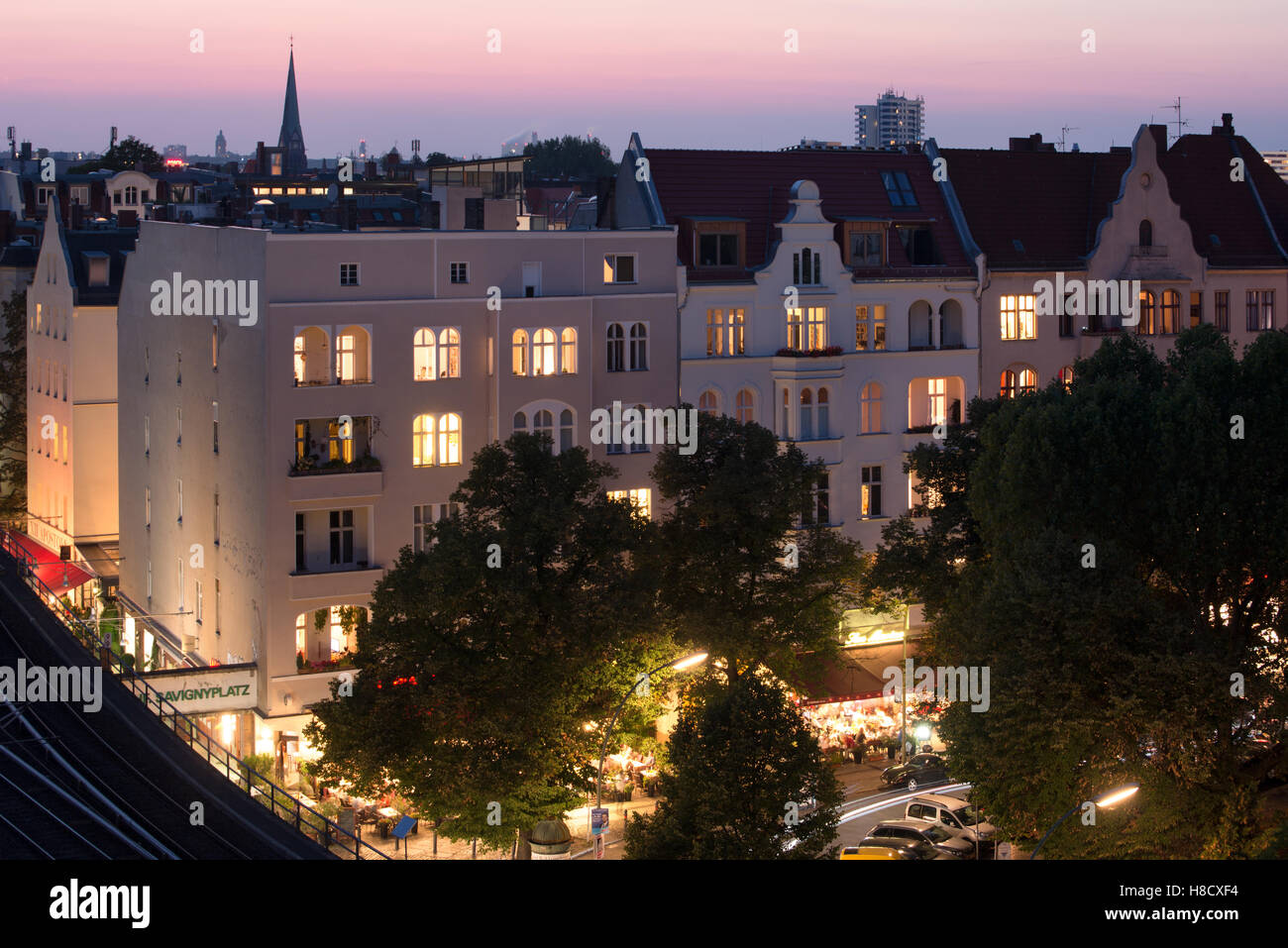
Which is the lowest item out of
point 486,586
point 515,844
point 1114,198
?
point 515,844

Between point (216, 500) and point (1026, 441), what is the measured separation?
26.8 m

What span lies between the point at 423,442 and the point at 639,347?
813 cm

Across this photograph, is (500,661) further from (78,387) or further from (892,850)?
(78,387)

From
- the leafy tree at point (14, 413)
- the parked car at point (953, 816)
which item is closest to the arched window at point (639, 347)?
the parked car at point (953, 816)

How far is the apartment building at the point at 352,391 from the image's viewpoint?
47500mm

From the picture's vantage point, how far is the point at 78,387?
216 ft

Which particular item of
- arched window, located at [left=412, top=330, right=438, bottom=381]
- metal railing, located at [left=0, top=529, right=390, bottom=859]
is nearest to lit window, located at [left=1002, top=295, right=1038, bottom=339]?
arched window, located at [left=412, top=330, right=438, bottom=381]

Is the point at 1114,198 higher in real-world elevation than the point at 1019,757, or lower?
higher

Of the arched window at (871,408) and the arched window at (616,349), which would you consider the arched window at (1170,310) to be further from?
the arched window at (616,349)

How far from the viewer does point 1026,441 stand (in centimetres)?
3762

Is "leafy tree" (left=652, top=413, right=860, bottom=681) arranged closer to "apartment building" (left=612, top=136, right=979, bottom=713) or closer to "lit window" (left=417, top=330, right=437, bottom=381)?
"lit window" (left=417, top=330, right=437, bottom=381)

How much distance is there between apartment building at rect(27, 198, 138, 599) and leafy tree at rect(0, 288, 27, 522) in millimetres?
3671
